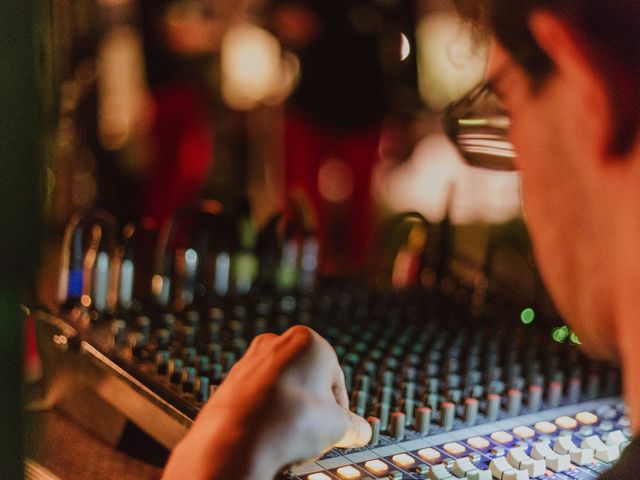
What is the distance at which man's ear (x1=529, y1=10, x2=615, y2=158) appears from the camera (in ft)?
1.77

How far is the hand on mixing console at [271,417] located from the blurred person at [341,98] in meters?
0.86

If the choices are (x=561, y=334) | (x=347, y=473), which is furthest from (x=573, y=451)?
A: (x=561, y=334)

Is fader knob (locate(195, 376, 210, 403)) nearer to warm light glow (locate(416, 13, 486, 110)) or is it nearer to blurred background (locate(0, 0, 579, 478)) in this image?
blurred background (locate(0, 0, 579, 478))

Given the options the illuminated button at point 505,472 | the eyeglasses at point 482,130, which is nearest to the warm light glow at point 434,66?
the eyeglasses at point 482,130

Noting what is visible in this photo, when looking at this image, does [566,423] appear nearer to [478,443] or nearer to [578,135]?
[478,443]

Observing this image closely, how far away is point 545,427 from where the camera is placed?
31.4 inches

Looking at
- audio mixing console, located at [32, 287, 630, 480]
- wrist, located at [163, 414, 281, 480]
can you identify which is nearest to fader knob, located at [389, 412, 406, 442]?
audio mixing console, located at [32, 287, 630, 480]

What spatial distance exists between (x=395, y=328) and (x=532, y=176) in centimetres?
52

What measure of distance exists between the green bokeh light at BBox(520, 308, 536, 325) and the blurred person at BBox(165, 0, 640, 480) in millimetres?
639

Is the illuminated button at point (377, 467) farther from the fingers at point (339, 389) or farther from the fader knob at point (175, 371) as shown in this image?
the fader knob at point (175, 371)

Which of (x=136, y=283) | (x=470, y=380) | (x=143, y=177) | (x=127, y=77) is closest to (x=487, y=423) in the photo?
(x=470, y=380)

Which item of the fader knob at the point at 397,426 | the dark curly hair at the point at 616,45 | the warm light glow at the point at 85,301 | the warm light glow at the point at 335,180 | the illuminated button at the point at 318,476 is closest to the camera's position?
the dark curly hair at the point at 616,45

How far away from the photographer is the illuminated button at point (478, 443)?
734 millimetres

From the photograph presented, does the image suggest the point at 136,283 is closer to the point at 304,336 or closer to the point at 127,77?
the point at 304,336
